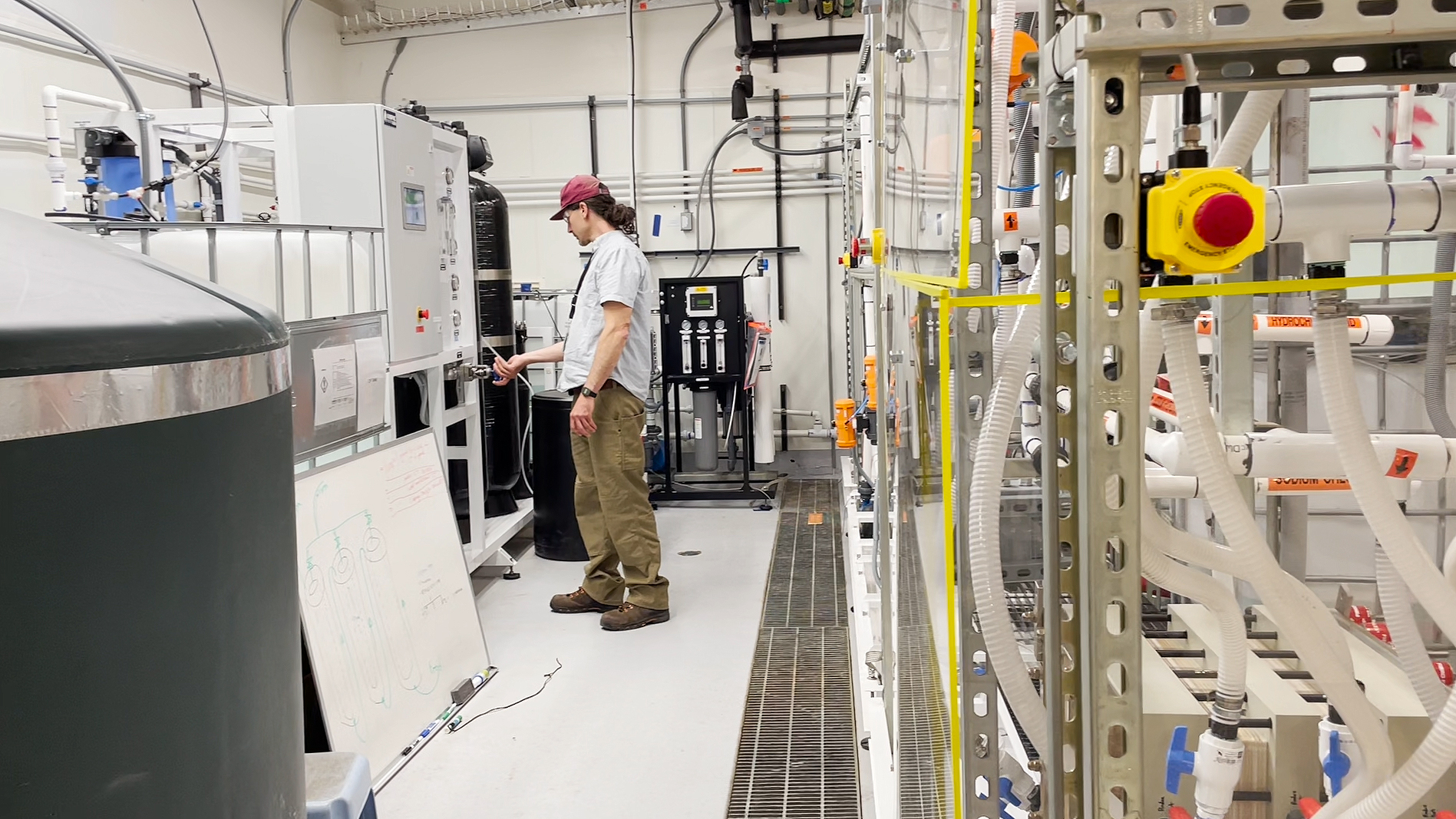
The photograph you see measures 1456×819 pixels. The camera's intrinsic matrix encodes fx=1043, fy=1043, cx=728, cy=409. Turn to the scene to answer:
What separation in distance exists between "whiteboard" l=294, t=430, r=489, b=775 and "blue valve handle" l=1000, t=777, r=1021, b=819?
176cm

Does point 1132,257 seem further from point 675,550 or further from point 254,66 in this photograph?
point 254,66

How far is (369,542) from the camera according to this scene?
2904 millimetres

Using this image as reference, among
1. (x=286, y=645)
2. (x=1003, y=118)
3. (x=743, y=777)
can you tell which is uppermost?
(x=1003, y=118)

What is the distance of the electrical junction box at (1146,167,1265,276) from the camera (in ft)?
2.49

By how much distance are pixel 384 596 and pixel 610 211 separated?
5.27ft

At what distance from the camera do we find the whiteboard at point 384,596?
8.62ft

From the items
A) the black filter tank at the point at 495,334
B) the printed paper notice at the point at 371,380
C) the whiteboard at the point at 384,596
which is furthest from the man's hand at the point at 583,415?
the black filter tank at the point at 495,334

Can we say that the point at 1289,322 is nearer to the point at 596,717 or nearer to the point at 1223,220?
the point at 1223,220

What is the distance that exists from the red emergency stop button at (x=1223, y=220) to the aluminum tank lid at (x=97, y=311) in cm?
84

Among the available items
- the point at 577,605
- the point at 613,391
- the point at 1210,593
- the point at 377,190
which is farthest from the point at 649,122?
the point at 1210,593

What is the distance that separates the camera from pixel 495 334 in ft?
16.7

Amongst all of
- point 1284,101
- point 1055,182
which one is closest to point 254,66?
point 1284,101

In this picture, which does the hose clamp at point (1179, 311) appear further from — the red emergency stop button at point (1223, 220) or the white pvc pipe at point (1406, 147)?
the white pvc pipe at point (1406, 147)

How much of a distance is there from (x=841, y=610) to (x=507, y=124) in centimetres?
439
